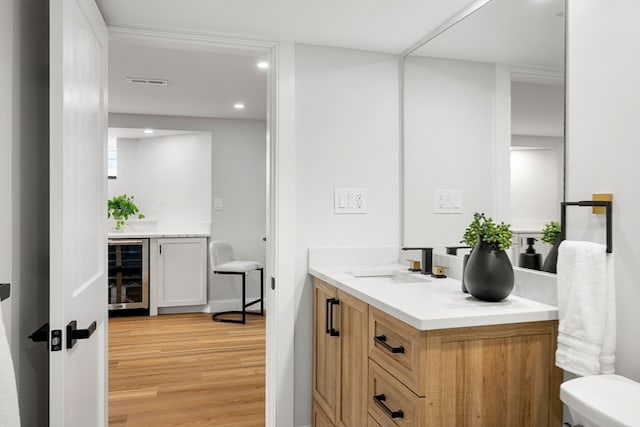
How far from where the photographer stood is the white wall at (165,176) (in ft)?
19.5

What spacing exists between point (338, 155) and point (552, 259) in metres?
1.18

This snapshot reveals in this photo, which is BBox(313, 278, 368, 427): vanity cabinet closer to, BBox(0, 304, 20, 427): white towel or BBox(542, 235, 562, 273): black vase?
BBox(542, 235, 562, 273): black vase

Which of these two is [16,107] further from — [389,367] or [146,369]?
[146,369]

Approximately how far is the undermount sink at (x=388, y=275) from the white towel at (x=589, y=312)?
81 cm

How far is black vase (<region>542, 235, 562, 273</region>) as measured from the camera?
163 cm

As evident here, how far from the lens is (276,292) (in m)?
2.40

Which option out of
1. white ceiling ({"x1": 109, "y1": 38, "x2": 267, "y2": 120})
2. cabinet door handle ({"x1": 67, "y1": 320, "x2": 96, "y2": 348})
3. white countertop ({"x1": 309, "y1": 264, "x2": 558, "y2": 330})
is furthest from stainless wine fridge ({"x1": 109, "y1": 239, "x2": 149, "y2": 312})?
cabinet door handle ({"x1": 67, "y1": 320, "x2": 96, "y2": 348})

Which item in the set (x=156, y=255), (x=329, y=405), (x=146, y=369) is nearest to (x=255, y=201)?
(x=156, y=255)

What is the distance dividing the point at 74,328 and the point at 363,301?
3.25 feet

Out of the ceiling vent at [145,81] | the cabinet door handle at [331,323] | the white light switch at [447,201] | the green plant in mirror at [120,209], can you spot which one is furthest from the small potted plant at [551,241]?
the green plant in mirror at [120,209]

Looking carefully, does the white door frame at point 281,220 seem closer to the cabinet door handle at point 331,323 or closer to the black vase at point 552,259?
the cabinet door handle at point 331,323

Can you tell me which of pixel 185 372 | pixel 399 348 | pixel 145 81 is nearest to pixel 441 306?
pixel 399 348

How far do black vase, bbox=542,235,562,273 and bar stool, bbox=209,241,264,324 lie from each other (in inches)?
148

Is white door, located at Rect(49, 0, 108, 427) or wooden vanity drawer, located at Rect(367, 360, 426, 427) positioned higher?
white door, located at Rect(49, 0, 108, 427)
